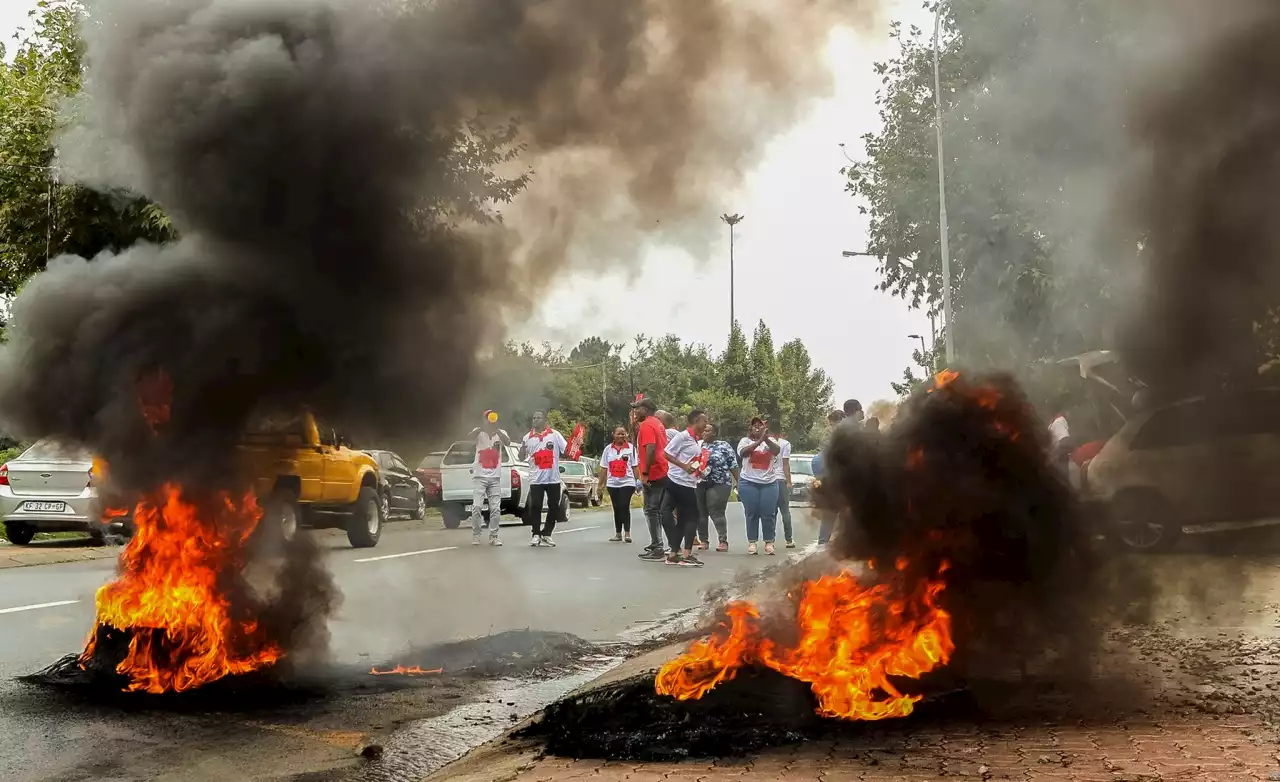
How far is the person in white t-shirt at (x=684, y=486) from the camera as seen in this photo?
13.3 metres

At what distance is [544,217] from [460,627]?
3.23 metres

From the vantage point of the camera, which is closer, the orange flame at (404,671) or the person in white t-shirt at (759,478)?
the orange flame at (404,671)

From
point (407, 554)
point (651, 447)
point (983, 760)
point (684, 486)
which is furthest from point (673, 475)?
point (983, 760)

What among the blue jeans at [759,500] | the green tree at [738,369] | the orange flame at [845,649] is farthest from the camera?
the green tree at [738,369]

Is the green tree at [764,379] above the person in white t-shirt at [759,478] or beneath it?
above

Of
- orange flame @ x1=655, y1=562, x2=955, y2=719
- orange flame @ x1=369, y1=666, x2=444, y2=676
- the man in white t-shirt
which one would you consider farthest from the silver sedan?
orange flame @ x1=655, y1=562, x2=955, y2=719

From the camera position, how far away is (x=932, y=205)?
1124 cm

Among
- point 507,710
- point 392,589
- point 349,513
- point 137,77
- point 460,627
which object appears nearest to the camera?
point 507,710

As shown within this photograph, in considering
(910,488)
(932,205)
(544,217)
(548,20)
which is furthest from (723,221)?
(932,205)

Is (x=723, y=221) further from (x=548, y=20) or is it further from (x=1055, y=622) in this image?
(x=1055, y=622)

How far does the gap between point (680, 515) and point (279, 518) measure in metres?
7.72

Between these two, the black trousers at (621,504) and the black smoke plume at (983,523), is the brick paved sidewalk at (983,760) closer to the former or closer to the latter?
the black smoke plume at (983,523)

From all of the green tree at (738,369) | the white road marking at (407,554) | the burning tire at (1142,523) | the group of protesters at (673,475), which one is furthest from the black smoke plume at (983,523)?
the green tree at (738,369)

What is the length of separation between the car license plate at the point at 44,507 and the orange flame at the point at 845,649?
11.6m
